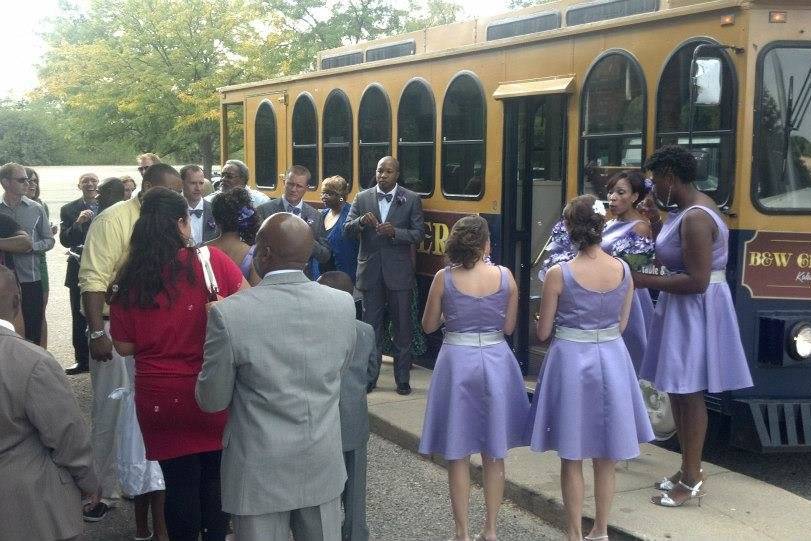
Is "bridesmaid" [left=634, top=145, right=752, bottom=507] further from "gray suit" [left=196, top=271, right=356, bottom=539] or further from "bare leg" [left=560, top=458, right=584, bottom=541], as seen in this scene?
"gray suit" [left=196, top=271, right=356, bottom=539]

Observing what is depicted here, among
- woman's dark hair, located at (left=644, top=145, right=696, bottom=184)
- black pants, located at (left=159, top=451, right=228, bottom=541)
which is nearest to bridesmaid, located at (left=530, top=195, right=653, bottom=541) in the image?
woman's dark hair, located at (left=644, top=145, right=696, bottom=184)

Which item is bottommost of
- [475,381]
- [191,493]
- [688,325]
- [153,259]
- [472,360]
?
[191,493]

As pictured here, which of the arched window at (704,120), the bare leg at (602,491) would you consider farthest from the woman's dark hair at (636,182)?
the bare leg at (602,491)

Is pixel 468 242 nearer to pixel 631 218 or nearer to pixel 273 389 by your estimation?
pixel 631 218

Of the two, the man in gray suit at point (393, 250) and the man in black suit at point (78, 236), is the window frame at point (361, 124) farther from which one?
the man in black suit at point (78, 236)

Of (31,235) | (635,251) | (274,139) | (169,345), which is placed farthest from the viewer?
(274,139)

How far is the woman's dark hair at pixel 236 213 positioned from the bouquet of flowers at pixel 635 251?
1962mm

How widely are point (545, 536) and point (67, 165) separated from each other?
1732 inches

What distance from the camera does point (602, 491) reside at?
4.83 metres

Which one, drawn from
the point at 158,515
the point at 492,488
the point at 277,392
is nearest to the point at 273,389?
the point at 277,392

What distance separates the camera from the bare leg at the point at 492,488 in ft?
16.2

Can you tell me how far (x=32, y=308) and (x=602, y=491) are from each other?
17.6ft

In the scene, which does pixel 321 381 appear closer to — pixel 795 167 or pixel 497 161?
pixel 795 167

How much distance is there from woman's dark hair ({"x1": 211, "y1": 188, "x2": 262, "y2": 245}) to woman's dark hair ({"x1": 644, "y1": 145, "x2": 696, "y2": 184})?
2.09 metres
